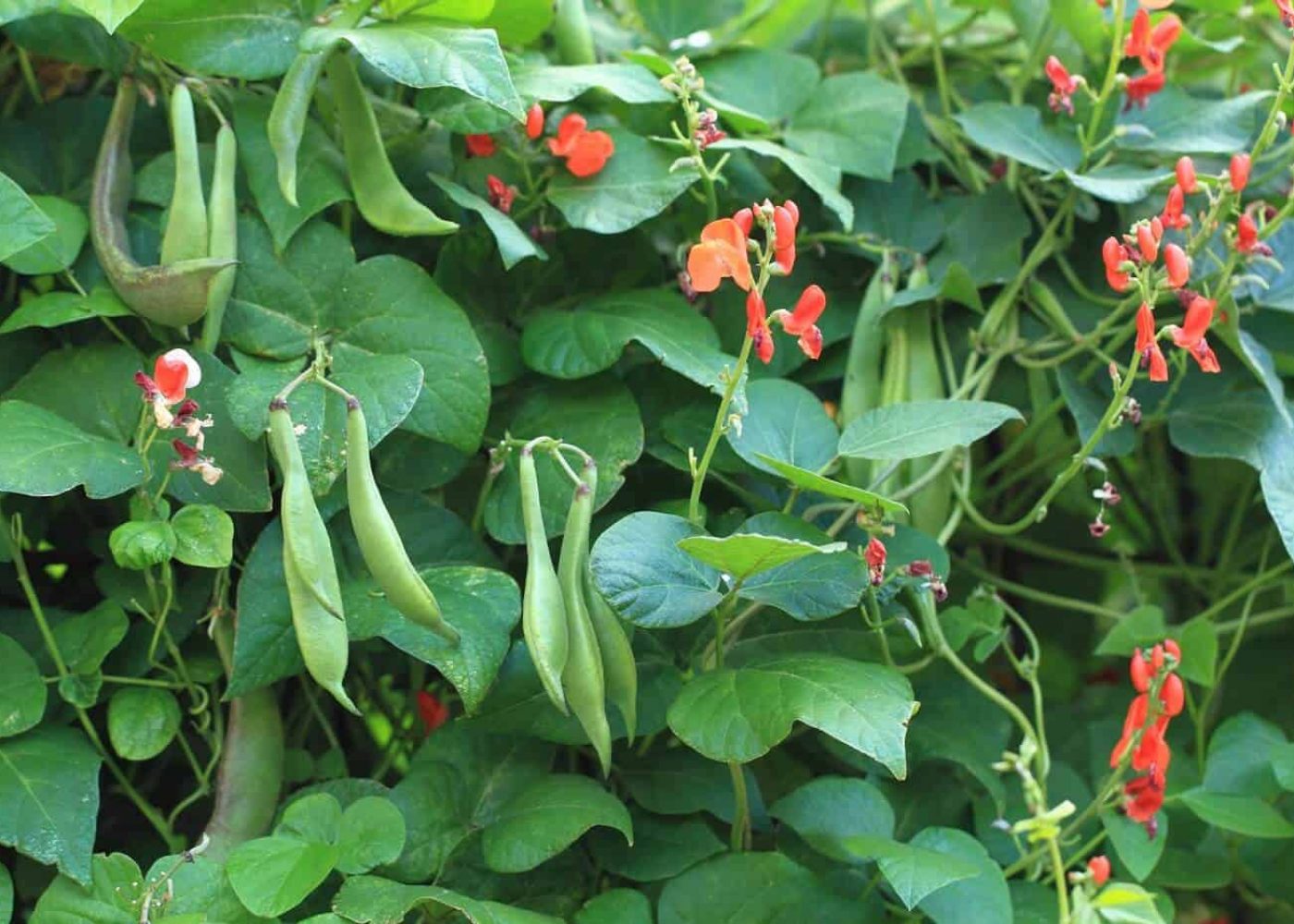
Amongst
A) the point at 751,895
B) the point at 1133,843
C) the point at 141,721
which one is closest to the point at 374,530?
the point at 141,721

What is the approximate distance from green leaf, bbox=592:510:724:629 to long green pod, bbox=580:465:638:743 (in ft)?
0.09

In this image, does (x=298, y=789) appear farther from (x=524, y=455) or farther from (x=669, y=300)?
(x=669, y=300)

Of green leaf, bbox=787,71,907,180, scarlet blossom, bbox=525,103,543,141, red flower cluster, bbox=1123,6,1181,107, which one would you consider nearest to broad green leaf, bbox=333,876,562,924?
scarlet blossom, bbox=525,103,543,141

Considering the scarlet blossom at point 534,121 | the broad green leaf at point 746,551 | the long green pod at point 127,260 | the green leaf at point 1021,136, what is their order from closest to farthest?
the broad green leaf at point 746,551, the long green pod at point 127,260, the scarlet blossom at point 534,121, the green leaf at point 1021,136

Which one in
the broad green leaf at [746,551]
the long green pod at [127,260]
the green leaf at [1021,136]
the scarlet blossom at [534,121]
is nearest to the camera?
the broad green leaf at [746,551]

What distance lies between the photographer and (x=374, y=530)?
33.7 inches

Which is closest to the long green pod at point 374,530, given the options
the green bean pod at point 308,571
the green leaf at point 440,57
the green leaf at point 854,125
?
the green bean pod at point 308,571

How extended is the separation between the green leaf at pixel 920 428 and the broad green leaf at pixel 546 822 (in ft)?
0.99

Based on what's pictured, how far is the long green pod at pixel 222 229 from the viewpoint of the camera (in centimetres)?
98

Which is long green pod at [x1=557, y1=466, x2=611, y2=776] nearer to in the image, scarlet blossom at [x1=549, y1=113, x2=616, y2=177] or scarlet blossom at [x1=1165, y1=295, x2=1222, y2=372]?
scarlet blossom at [x1=549, y1=113, x2=616, y2=177]

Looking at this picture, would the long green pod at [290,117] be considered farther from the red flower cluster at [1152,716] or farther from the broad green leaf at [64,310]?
the red flower cluster at [1152,716]

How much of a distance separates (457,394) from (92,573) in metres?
0.39

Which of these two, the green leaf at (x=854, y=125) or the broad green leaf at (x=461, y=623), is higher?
the green leaf at (x=854, y=125)

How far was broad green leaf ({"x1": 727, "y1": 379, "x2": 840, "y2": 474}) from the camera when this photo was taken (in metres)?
1.01
